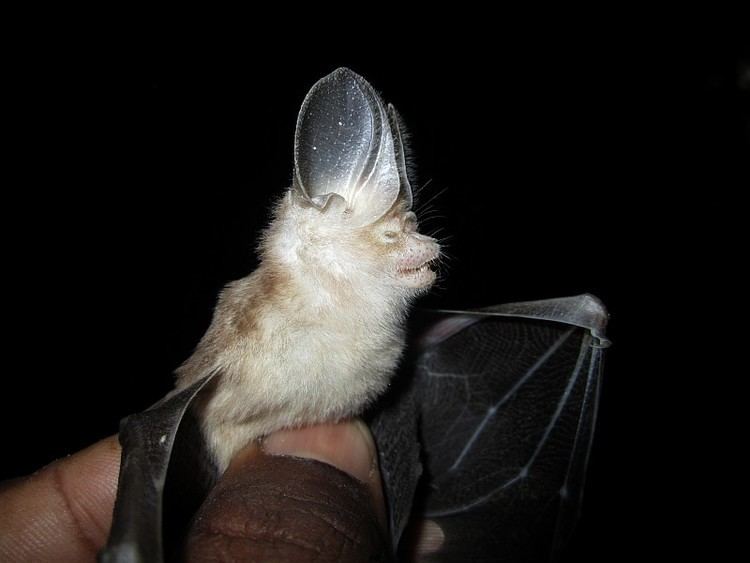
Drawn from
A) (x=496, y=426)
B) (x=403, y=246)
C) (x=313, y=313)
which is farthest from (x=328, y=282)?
(x=496, y=426)

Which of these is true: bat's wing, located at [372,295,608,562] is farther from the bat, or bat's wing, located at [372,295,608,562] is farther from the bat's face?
the bat's face

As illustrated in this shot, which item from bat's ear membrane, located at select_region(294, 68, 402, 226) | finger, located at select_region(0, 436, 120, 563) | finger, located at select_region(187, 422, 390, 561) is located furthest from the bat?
finger, located at select_region(0, 436, 120, 563)

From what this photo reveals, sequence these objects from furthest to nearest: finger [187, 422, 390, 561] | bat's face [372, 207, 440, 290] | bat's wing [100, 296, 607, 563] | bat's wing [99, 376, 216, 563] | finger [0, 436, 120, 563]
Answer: bat's wing [100, 296, 607, 563] < finger [0, 436, 120, 563] < bat's face [372, 207, 440, 290] < finger [187, 422, 390, 561] < bat's wing [99, 376, 216, 563]

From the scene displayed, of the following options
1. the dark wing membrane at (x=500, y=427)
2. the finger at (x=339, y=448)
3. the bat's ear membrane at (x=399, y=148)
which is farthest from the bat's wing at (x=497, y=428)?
the bat's ear membrane at (x=399, y=148)

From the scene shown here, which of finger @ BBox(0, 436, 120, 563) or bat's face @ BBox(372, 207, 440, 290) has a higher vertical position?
bat's face @ BBox(372, 207, 440, 290)

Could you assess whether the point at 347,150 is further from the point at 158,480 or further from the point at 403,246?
the point at 158,480

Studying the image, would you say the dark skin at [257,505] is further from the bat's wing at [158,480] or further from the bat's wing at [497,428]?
the bat's wing at [497,428]

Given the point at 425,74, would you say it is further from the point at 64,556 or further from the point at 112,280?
the point at 64,556
